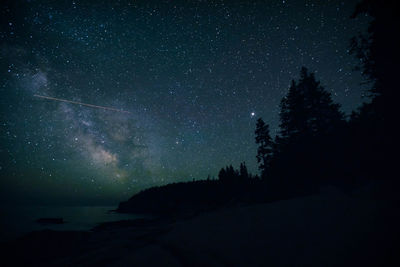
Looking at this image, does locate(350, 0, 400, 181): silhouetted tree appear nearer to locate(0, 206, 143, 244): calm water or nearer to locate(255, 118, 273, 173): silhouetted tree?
locate(255, 118, 273, 173): silhouetted tree

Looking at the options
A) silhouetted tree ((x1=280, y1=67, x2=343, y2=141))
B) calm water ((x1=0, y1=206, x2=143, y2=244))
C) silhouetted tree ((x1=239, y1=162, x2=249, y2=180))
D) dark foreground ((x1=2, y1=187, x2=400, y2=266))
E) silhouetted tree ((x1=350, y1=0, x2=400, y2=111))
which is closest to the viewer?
dark foreground ((x1=2, y1=187, x2=400, y2=266))

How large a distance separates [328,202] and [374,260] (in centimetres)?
401

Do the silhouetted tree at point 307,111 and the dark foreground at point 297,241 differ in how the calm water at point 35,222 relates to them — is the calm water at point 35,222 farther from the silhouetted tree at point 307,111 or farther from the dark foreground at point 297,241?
the silhouetted tree at point 307,111

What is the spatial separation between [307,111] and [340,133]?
5513 mm

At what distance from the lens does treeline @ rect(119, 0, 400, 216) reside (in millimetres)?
10656

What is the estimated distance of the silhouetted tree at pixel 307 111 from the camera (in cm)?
2033

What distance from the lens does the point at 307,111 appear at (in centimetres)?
2138

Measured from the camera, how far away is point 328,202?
6.87 m

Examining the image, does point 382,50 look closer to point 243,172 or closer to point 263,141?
point 263,141

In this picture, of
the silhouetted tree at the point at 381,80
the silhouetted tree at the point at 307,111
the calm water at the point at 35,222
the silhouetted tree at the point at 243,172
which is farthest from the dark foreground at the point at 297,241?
the silhouetted tree at the point at 243,172

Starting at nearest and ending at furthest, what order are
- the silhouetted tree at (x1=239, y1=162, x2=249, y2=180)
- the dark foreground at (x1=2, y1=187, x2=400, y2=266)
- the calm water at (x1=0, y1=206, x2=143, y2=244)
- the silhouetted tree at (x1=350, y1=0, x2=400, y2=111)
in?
the dark foreground at (x1=2, y1=187, x2=400, y2=266) < the silhouetted tree at (x1=350, y1=0, x2=400, y2=111) < the calm water at (x1=0, y1=206, x2=143, y2=244) < the silhouetted tree at (x1=239, y1=162, x2=249, y2=180)

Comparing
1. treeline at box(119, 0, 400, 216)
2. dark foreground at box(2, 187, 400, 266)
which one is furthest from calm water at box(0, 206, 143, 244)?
treeline at box(119, 0, 400, 216)

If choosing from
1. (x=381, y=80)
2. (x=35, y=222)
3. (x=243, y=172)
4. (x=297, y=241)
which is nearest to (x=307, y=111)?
(x=381, y=80)

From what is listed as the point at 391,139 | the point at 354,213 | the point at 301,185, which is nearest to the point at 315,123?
the point at 301,185
